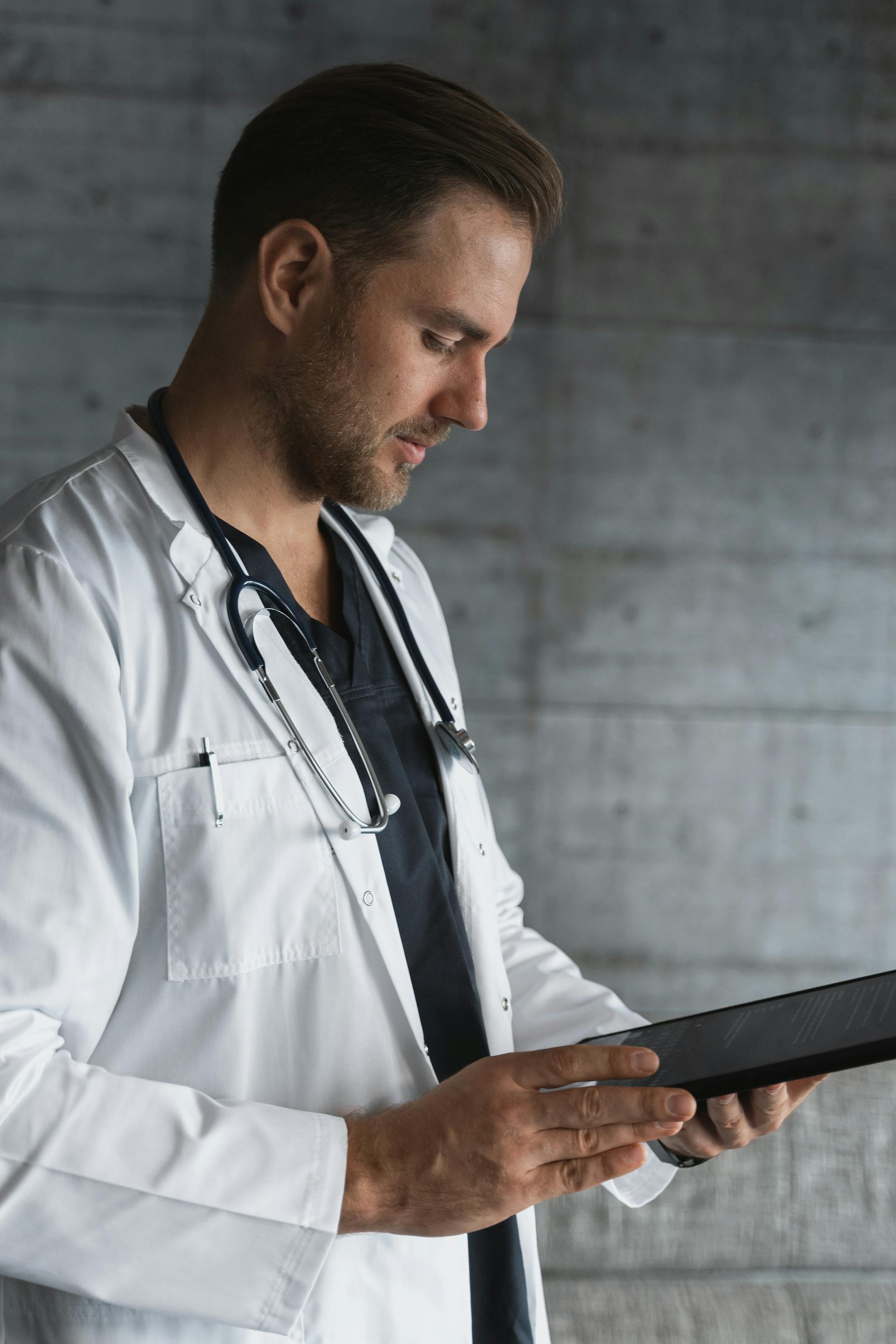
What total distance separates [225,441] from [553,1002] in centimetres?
76

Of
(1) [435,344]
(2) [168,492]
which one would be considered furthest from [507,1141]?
(1) [435,344]

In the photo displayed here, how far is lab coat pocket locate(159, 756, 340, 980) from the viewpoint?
93 centimetres

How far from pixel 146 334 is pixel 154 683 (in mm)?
1788

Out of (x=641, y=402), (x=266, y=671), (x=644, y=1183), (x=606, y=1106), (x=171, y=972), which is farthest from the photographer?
(x=641, y=402)

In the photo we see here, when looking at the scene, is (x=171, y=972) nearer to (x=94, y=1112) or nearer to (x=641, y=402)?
(x=94, y=1112)

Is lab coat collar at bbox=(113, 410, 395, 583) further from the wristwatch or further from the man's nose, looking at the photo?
the wristwatch

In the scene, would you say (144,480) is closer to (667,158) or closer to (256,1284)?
(256,1284)

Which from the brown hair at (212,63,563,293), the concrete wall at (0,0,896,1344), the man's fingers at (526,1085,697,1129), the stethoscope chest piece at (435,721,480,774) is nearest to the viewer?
the man's fingers at (526,1085,697,1129)

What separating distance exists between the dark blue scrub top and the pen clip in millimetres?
166

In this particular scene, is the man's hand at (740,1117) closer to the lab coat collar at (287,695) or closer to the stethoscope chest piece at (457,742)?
the lab coat collar at (287,695)

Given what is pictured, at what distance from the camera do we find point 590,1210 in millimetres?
1847

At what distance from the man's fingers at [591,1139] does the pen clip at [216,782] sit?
1.22 ft

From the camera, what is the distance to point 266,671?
1033 mm

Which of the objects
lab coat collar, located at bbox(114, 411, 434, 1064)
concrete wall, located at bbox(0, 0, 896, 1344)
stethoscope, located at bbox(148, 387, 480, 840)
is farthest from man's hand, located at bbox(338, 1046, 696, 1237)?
concrete wall, located at bbox(0, 0, 896, 1344)
